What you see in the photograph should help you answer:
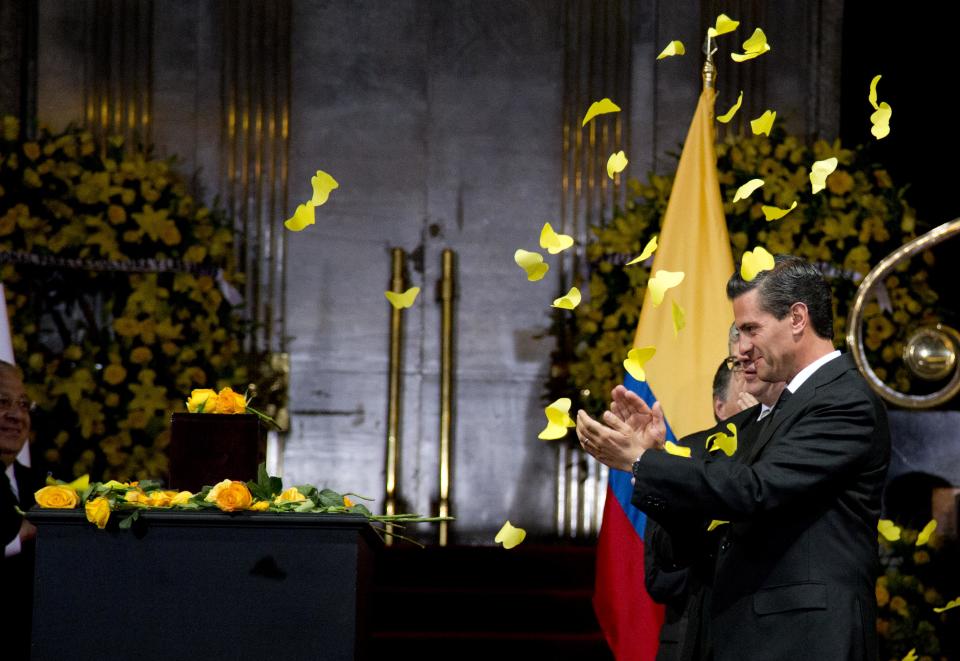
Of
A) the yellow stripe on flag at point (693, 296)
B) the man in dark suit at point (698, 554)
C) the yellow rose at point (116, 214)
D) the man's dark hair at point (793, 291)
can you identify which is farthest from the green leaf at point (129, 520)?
the yellow rose at point (116, 214)

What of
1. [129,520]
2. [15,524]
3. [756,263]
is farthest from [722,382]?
[15,524]

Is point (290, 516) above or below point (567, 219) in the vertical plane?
below

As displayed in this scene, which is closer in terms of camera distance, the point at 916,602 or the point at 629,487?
the point at 629,487

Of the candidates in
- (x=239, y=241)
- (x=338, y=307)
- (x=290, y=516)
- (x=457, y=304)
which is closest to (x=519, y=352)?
(x=457, y=304)

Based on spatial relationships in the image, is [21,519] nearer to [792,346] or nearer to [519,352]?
[792,346]

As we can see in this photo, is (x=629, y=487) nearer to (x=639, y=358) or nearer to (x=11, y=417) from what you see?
(x=639, y=358)

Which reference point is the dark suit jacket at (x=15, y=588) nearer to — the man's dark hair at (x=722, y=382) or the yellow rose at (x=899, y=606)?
the man's dark hair at (x=722, y=382)

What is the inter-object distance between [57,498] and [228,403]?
0.43 m

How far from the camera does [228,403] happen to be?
9.15 feet

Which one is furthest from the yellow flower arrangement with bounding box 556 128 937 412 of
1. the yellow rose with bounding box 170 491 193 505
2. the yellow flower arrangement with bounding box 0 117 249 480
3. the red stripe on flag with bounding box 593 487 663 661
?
the yellow rose with bounding box 170 491 193 505

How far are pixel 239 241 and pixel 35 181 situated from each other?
1365mm

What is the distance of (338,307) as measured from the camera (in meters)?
7.18

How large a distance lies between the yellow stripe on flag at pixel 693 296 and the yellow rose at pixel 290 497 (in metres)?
2.36

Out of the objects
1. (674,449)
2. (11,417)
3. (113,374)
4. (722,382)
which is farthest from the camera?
(113,374)
